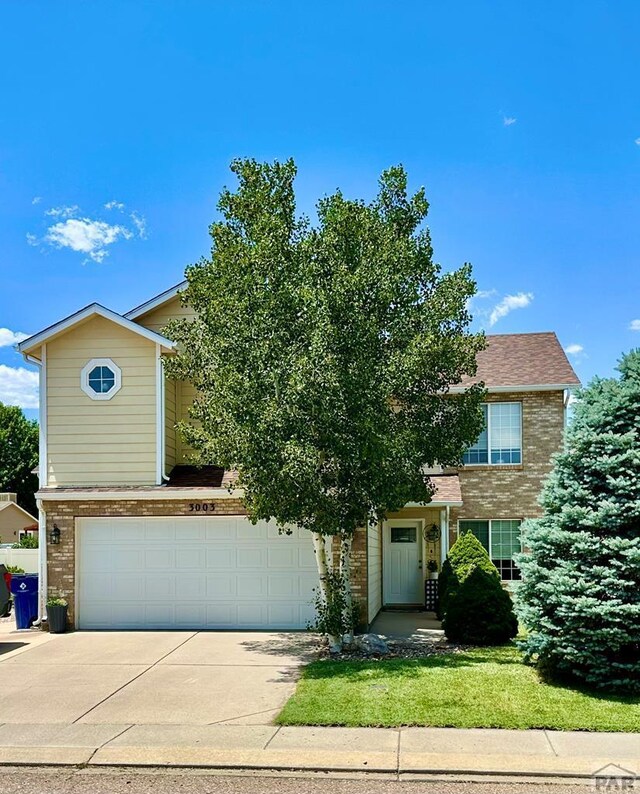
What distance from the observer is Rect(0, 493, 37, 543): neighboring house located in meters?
41.8

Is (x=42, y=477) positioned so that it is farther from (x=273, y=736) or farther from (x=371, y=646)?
(x=273, y=736)

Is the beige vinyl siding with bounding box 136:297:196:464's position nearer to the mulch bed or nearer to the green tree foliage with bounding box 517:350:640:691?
the mulch bed

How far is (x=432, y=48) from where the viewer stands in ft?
44.1

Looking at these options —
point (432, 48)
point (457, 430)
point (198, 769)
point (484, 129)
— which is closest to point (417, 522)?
point (457, 430)

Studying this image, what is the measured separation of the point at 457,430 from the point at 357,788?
7.37 meters

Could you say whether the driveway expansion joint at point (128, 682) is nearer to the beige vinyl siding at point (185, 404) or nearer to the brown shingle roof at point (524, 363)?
the beige vinyl siding at point (185, 404)

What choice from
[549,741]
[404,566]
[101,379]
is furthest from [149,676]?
[404,566]

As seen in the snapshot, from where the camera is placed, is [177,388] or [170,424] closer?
[170,424]

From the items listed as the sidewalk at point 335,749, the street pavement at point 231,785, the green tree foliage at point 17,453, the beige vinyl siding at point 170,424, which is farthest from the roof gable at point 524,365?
the green tree foliage at point 17,453

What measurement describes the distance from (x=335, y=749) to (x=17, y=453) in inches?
1845

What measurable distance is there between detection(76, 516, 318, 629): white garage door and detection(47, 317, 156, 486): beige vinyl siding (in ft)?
3.64

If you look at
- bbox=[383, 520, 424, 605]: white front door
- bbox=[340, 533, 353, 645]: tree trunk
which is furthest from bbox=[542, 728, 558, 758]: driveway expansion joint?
bbox=[383, 520, 424, 605]: white front door

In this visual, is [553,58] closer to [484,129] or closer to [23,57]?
[484,129]

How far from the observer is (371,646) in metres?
13.1
